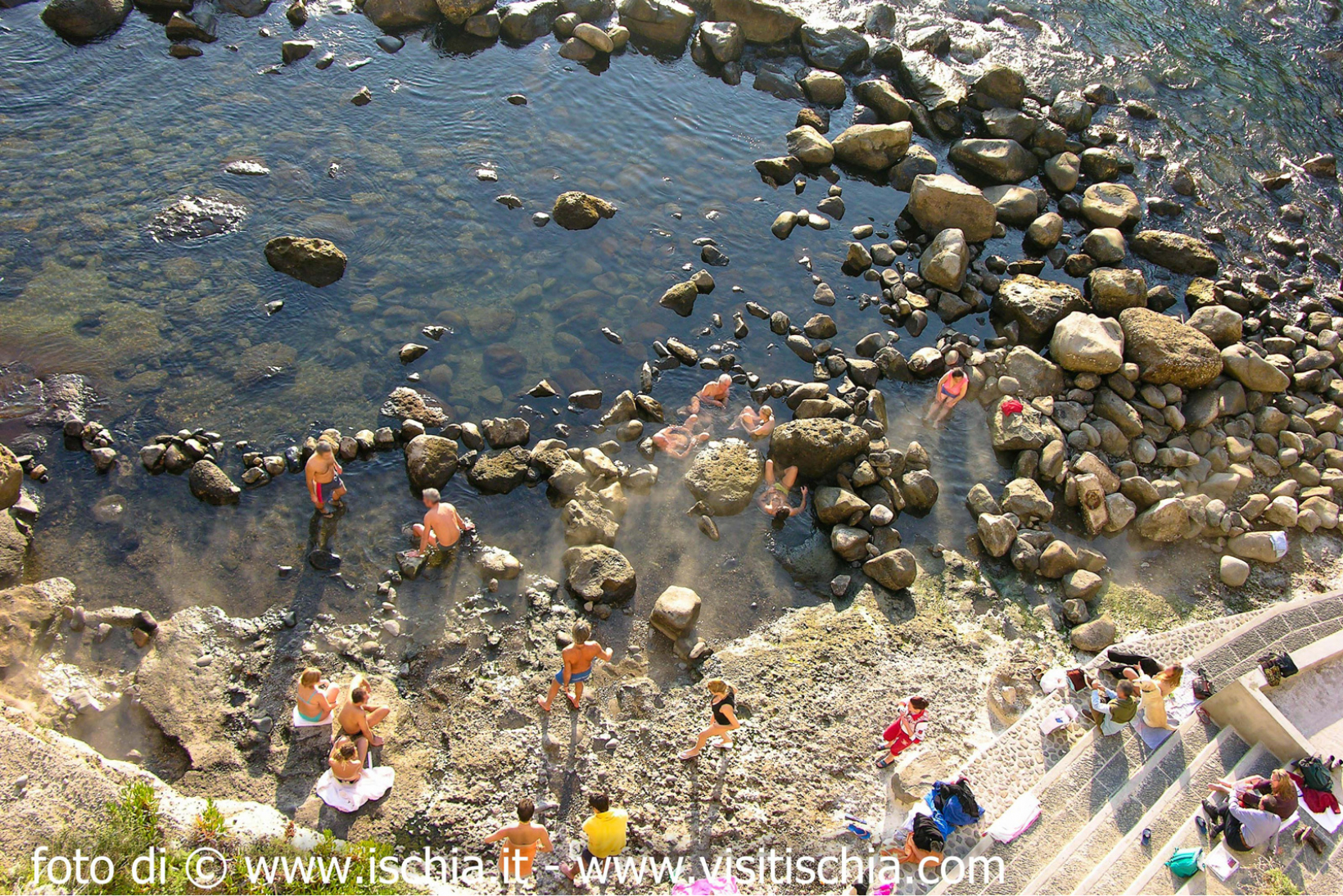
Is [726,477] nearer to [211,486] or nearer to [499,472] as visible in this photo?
→ [499,472]

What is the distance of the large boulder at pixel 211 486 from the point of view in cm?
1411

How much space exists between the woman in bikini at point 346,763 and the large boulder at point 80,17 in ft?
75.8

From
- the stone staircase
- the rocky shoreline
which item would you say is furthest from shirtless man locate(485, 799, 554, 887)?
the stone staircase

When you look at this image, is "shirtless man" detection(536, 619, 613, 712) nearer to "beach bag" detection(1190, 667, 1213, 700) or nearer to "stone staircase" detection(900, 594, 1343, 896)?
"stone staircase" detection(900, 594, 1343, 896)

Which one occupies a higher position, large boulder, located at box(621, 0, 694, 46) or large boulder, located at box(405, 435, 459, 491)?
large boulder, located at box(621, 0, 694, 46)

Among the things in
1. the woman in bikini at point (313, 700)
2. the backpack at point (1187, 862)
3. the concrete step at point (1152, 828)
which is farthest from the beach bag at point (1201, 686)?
the woman in bikini at point (313, 700)

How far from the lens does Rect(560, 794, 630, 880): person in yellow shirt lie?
10039 mm

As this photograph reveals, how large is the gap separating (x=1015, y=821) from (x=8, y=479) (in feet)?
52.8

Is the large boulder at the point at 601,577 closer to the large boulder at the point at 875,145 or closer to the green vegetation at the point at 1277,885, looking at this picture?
the green vegetation at the point at 1277,885

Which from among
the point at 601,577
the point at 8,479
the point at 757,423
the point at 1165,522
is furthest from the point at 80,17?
the point at 1165,522

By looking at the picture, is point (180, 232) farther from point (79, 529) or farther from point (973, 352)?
point (973, 352)

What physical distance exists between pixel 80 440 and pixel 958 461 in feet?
54.9

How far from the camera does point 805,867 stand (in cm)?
1037

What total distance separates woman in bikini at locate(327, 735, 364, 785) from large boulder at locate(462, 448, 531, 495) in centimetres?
522
